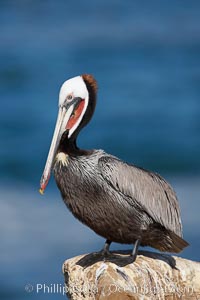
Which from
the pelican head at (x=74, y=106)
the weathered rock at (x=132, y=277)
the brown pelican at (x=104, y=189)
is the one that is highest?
the pelican head at (x=74, y=106)

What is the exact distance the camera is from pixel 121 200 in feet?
26.8

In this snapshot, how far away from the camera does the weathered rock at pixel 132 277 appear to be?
7672mm

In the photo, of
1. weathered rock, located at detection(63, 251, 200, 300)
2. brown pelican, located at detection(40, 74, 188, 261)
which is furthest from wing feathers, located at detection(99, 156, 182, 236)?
weathered rock, located at detection(63, 251, 200, 300)

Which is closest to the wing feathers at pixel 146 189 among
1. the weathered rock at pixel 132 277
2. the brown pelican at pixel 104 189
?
the brown pelican at pixel 104 189

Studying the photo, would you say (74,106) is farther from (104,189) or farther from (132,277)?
(132,277)

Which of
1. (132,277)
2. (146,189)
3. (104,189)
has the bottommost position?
(132,277)

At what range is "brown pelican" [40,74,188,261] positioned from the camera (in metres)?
8.04

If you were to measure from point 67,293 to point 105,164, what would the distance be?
94cm

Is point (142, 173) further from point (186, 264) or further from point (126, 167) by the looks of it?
point (186, 264)

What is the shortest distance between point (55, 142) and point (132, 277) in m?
1.13

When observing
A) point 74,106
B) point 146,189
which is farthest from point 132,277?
point 74,106

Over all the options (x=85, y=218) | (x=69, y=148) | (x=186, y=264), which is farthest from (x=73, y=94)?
(x=186, y=264)

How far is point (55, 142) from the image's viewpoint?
8.19 metres

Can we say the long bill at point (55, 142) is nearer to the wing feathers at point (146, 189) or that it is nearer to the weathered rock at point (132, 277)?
the wing feathers at point (146, 189)
